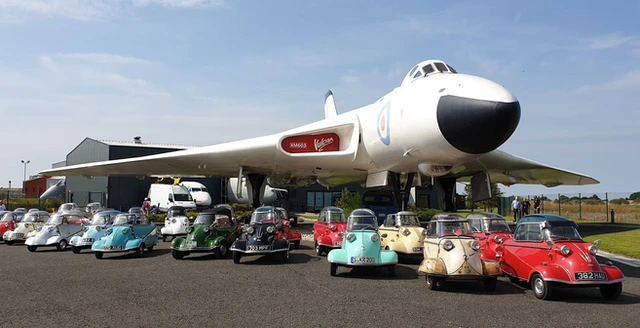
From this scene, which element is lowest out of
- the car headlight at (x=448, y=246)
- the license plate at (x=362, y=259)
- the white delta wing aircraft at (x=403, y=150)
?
the license plate at (x=362, y=259)

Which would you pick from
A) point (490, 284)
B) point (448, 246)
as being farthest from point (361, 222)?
point (490, 284)

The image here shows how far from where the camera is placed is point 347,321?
6.47 meters

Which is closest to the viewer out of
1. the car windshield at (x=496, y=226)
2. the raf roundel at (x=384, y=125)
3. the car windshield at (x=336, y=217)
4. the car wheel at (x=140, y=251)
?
the car windshield at (x=496, y=226)

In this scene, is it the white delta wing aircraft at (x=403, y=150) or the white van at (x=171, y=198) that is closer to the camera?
the white delta wing aircraft at (x=403, y=150)

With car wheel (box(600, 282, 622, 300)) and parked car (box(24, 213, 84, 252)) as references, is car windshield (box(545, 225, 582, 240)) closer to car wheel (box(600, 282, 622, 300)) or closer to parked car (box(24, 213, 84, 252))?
car wheel (box(600, 282, 622, 300))

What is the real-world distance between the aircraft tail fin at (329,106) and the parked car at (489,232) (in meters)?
15.7

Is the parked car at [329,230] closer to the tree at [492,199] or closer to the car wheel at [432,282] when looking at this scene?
the car wheel at [432,282]

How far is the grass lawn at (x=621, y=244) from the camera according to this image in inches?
566

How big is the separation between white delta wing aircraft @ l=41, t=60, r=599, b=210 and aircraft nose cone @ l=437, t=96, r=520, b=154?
0.07ft

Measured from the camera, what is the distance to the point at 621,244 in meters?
16.2

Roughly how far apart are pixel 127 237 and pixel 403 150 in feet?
27.4

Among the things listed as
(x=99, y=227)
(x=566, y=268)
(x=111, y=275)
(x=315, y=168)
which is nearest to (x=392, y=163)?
(x=315, y=168)

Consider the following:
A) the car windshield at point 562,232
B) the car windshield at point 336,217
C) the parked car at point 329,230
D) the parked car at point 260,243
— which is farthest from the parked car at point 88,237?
the car windshield at point 562,232

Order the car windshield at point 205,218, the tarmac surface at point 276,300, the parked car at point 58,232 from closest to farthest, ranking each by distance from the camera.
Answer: the tarmac surface at point 276,300, the car windshield at point 205,218, the parked car at point 58,232
